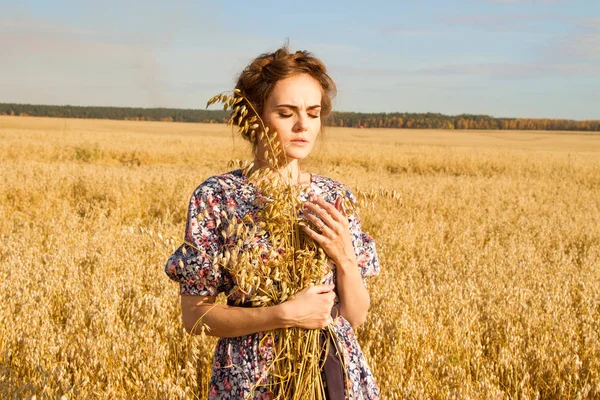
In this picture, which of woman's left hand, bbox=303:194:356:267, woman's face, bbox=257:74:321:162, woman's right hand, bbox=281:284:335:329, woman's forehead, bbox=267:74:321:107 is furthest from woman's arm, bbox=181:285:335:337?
woman's forehead, bbox=267:74:321:107

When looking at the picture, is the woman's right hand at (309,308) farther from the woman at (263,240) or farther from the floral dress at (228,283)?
the floral dress at (228,283)

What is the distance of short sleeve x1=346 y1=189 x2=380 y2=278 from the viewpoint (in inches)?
75.3

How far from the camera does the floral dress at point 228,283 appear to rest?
67.6 inches

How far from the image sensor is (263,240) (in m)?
1.71

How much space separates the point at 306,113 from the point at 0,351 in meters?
2.38

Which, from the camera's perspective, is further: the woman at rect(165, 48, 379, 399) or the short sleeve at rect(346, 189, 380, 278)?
the short sleeve at rect(346, 189, 380, 278)

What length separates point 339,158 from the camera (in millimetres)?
22594

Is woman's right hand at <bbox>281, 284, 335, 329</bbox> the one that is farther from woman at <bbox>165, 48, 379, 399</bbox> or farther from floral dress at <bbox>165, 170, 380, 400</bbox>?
floral dress at <bbox>165, 170, 380, 400</bbox>

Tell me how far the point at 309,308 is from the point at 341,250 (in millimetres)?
208

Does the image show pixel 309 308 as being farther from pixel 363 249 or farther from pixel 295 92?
pixel 295 92

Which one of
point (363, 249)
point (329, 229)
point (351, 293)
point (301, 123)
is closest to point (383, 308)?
point (363, 249)

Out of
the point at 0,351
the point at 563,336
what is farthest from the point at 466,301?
the point at 0,351

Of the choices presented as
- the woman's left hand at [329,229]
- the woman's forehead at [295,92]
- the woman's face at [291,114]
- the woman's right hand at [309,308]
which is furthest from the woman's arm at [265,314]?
the woman's forehead at [295,92]

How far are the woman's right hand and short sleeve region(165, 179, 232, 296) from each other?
30cm
